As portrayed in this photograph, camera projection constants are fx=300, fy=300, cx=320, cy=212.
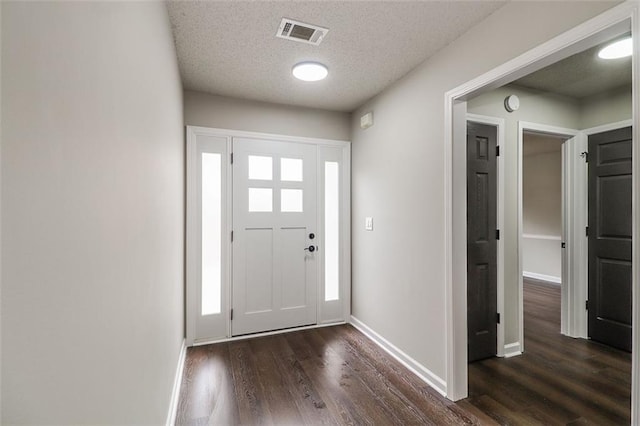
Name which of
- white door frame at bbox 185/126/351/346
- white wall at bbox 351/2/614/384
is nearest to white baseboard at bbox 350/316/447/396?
white wall at bbox 351/2/614/384

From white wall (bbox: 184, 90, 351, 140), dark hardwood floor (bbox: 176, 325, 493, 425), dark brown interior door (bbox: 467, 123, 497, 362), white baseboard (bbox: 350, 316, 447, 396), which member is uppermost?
white wall (bbox: 184, 90, 351, 140)

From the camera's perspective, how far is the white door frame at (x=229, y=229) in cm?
297

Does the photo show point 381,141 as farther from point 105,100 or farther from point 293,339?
point 105,100

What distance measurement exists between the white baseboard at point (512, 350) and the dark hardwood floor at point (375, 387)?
0.06 meters

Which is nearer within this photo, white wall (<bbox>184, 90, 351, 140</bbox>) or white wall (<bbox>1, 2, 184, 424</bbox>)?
white wall (<bbox>1, 2, 184, 424</bbox>)

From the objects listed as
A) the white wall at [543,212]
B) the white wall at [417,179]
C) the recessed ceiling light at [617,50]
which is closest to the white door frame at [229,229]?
the white wall at [417,179]

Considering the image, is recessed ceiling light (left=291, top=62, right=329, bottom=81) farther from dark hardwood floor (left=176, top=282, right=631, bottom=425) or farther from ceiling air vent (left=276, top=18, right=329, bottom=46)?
dark hardwood floor (left=176, top=282, right=631, bottom=425)

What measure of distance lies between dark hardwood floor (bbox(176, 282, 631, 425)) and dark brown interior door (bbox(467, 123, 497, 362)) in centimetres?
24

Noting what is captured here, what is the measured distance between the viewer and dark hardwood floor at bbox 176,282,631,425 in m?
1.97

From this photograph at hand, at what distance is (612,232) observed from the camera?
3.02 m

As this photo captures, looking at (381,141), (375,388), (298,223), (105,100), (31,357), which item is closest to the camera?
(31,357)

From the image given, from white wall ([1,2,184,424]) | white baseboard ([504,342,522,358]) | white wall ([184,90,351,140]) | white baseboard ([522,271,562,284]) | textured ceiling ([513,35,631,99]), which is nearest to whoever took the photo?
white wall ([1,2,184,424])

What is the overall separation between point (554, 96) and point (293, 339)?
12.1 feet

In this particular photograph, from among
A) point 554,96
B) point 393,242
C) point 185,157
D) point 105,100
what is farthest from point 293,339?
point 554,96
